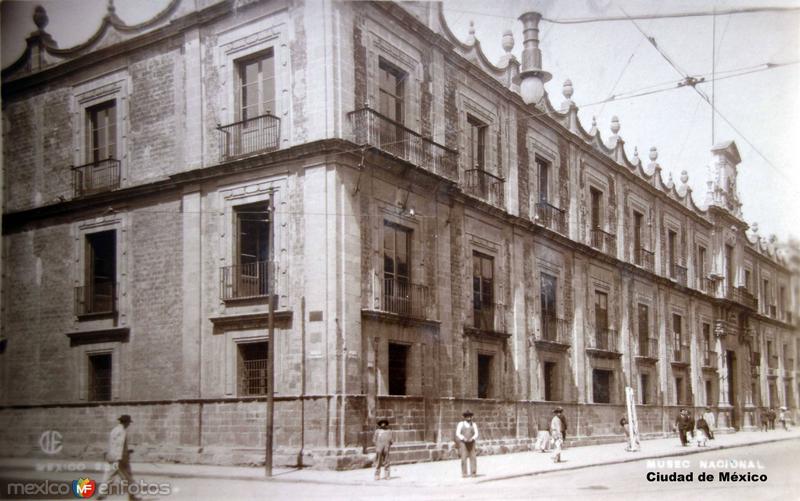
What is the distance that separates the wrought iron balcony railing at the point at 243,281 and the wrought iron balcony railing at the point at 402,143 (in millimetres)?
3240

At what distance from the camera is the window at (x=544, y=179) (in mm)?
26558

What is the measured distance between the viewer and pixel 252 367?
17.7 metres

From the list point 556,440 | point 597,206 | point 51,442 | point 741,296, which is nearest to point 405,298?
point 556,440

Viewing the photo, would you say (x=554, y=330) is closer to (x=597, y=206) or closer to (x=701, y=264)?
(x=597, y=206)

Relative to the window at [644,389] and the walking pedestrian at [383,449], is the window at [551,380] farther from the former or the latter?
the walking pedestrian at [383,449]

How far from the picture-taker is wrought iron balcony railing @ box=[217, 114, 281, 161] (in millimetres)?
17875

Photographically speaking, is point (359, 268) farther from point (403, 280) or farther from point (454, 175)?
point (454, 175)

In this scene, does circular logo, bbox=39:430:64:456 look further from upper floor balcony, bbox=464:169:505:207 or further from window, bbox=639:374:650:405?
window, bbox=639:374:650:405

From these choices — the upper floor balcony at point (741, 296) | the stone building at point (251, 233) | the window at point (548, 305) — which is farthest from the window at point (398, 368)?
the upper floor balcony at point (741, 296)

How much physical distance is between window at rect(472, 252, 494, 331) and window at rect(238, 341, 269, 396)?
6.28 m

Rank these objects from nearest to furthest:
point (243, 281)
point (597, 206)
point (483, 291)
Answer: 1. point (243, 281)
2. point (483, 291)
3. point (597, 206)

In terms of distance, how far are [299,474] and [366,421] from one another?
224cm

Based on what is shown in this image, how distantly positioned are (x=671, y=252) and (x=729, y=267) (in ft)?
15.0

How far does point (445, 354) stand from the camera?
66.8ft
